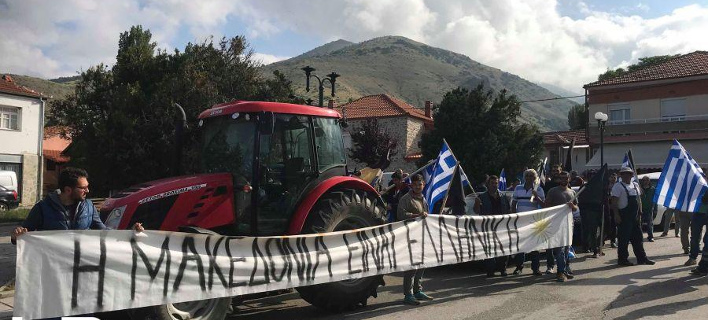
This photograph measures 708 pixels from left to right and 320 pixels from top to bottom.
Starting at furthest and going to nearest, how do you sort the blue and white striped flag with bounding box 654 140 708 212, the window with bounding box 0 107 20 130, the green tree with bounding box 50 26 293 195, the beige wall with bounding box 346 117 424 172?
the beige wall with bounding box 346 117 424 172 < the window with bounding box 0 107 20 130 < the green tree with bounding box 50 26 293 195 < the blue and white striped flag with bounding box 654 140 708 212

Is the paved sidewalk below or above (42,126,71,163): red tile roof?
below

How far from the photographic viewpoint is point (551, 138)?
4750 cm

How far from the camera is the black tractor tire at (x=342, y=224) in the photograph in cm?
631

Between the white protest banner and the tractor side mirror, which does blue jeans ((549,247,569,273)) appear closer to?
the white protest banner

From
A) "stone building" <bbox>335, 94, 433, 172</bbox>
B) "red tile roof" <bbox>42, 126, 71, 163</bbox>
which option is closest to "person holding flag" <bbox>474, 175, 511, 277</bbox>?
"stone building" <bbox>335, 94, 433, 172</bbox>

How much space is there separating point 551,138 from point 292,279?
149 feet

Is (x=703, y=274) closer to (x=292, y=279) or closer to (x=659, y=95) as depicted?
(x=292, y=279)

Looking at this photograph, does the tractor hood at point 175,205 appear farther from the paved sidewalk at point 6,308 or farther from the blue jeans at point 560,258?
the blue jeans at point 560,258

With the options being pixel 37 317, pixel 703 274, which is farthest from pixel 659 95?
pixel 37 317

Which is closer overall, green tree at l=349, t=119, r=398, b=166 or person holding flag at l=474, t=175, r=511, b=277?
person holding flag at l=474, t=175, r=511, b=277

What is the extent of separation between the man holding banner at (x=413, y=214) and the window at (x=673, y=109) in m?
31.0

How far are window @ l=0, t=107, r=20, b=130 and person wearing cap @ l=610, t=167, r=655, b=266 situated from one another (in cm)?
3156

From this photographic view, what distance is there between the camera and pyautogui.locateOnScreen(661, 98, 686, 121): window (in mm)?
32594

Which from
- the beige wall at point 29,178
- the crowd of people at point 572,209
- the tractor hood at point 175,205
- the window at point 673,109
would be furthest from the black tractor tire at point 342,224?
the window at point 673,109
